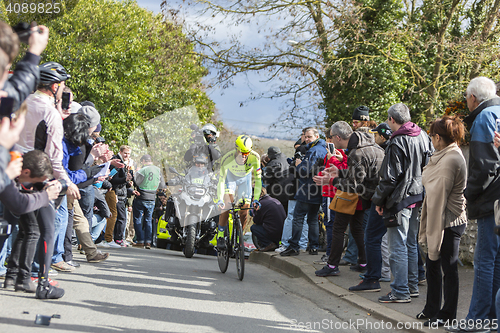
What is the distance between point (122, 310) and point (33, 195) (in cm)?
138

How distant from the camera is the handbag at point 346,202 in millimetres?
6750

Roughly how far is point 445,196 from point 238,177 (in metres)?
3.68

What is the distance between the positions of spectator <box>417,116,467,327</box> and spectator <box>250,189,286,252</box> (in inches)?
206

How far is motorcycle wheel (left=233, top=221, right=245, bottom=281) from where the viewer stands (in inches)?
274

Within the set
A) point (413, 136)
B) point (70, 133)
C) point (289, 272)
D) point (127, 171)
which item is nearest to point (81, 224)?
point (70, 133)

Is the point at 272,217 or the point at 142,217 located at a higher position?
the point at 272,217

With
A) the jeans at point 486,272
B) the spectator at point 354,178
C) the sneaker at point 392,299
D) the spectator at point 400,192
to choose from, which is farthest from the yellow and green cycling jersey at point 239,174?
the jeans at point 486,272

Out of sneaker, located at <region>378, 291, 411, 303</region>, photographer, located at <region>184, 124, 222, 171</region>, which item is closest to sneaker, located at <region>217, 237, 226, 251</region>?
sneaker, located at <region>378, 291, 411, 303</region>

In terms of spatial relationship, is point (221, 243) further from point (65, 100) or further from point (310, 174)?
point (65, 100)

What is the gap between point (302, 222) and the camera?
28.4 ft

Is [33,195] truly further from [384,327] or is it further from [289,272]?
[289,272]

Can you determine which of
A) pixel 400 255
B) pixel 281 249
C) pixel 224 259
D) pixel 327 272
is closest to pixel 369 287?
pixel 400 255

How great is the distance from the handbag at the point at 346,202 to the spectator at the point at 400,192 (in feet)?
3.48

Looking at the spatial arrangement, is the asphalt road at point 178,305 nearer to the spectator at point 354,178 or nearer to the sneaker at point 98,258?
the sneaker at point 98,258
